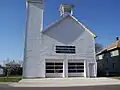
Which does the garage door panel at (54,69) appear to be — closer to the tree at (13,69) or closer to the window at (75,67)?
the window at (75,67)

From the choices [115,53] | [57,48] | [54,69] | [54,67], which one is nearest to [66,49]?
[57,48]

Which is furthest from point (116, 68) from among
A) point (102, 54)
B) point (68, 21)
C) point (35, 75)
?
point (35, 75)

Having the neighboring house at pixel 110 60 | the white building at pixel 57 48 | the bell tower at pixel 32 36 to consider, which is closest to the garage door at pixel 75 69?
the white building at pixel 57 48

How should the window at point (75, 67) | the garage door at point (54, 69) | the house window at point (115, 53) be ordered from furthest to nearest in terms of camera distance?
the house window at point (115, 53) → the window at point (75, 67) → the garage door at point (54, 69)

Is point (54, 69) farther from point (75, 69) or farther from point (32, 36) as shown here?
point (32, 36)

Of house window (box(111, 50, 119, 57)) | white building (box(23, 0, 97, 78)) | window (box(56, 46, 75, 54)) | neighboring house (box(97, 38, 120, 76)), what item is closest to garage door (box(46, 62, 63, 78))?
white building (box(23, 0, 97, 78))

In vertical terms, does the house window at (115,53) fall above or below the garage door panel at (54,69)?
above

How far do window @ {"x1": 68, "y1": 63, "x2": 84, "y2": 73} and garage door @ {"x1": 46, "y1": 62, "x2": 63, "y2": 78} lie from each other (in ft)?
4.31

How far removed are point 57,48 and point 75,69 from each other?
4.03m

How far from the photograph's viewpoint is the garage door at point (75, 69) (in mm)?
30172

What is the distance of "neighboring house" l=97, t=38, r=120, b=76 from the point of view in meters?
36.8

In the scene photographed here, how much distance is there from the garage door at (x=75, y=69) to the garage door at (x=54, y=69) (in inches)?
51.6

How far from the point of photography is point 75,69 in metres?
30.4

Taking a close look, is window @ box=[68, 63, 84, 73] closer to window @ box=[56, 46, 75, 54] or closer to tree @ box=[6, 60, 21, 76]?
window @ box=[56, 46, 75, 54]
